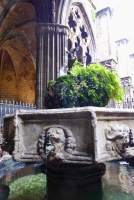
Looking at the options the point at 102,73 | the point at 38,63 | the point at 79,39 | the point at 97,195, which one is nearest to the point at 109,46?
the point at 79,39

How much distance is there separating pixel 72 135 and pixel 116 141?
0.43 meters

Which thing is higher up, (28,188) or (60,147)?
(60,147)

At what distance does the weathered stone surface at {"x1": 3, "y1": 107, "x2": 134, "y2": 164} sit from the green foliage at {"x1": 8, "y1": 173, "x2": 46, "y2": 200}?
1.96 feet

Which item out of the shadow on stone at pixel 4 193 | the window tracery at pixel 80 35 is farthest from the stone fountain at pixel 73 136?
the window tracery at pixel 80 35

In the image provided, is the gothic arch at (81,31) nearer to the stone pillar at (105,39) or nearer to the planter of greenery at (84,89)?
the stone pillar at (105,39)

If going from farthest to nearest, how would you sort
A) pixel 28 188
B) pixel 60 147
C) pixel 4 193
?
pixel 28 188 < pixel 4 193 < pixel 60 147

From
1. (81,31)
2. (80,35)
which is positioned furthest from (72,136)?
(81,31)

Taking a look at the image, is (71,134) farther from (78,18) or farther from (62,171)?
(78,18)

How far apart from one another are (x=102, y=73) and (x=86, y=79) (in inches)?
9.4

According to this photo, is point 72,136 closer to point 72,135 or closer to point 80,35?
point 72,135

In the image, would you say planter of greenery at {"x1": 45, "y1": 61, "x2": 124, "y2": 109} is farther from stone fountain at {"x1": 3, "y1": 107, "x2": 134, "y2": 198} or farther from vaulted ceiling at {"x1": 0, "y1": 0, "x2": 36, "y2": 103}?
vaulted ceiling at {"x1": 0, "y1": 0, "x2": 36, "y2": 103}

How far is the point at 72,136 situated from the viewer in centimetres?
174

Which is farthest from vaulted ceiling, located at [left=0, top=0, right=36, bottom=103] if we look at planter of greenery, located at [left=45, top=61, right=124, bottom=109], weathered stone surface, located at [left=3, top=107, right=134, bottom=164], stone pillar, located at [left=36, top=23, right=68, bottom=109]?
weathered stone surface, located at [left=3, top=107, right=134, bottom=164]

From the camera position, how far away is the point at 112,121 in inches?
73.6
